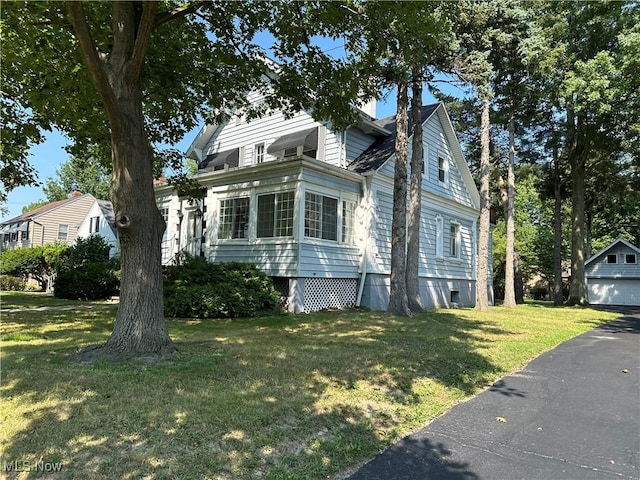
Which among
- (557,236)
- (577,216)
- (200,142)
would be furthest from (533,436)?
(557,236)

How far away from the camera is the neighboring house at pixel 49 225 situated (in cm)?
3622

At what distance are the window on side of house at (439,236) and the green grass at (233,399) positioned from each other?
10148 mm

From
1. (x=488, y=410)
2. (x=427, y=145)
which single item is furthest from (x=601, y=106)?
(x=488, y=410)

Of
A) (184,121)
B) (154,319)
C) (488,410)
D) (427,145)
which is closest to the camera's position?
(488,410)

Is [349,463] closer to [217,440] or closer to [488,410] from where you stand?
[217,440]

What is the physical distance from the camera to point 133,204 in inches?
233

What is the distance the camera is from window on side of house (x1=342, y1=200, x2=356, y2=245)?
14227 mm

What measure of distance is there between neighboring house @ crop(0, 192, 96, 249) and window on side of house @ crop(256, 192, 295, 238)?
29134 millimetres

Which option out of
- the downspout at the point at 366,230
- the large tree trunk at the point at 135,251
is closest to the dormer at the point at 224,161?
the downspout at the point at 366,230

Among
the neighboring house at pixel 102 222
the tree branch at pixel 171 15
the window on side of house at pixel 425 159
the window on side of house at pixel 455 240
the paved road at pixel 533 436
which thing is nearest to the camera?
the paved road at pixel 533 436

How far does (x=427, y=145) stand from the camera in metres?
17.7

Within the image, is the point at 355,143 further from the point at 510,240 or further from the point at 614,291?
the point at 614,291

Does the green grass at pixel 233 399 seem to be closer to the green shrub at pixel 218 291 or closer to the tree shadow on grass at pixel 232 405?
the tree shadow on grass at pixel 232 405

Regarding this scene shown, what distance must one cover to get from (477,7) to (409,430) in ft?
44.1
